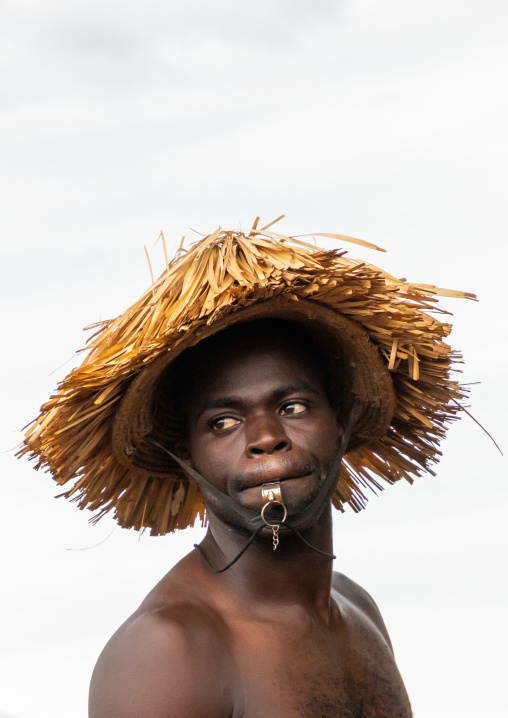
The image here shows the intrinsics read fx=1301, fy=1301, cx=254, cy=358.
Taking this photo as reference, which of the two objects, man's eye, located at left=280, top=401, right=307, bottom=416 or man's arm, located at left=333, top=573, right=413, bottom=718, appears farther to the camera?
man's arm, located at left=333, top=573, right=413, bottom=718

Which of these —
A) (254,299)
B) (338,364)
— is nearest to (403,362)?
(338,364)

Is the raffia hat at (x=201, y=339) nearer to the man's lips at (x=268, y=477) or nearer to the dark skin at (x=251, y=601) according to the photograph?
the dark skin at (x=251, y=601)

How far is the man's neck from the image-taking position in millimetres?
3805

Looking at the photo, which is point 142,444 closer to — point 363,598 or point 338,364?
point 338,364

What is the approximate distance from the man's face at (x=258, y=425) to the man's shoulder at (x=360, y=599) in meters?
0.66

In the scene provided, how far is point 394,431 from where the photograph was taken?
4289 mm

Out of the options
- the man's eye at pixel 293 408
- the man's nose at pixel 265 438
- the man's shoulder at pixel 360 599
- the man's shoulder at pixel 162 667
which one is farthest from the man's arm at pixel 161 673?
the man's shoulder at pixel 360 599

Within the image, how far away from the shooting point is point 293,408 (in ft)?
12.3

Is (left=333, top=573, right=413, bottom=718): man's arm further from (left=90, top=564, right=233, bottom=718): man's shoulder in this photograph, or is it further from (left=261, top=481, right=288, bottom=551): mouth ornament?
(left=261, top=481, right=288, bottom=551): mouth ornament

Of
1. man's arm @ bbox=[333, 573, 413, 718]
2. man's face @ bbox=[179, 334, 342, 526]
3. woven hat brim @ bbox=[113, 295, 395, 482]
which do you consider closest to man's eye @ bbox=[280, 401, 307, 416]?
man's face @ bbox=[179, 334, 342, 526]

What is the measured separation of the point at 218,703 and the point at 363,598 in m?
1.09

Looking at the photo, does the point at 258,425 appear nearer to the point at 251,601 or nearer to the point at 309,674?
the point at 251,601

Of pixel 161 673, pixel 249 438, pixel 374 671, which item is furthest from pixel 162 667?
pixel 374 671

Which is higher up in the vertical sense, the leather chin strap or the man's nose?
the man's nose
